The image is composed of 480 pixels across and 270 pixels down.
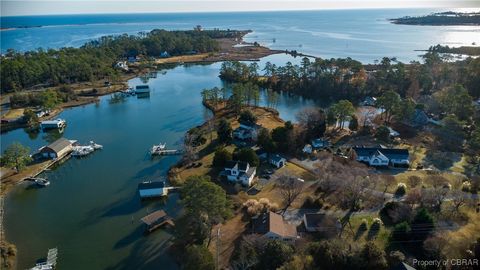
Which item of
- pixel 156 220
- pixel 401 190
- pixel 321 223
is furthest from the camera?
pixel 401 190

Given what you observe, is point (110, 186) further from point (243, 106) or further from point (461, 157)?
point (461, 157)

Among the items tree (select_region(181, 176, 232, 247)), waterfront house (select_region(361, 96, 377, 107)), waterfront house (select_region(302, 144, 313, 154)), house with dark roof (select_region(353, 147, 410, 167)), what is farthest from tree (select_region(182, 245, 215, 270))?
waterfront house (select_region(361, 96, 377, 107))

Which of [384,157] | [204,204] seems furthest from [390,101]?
[204,204]

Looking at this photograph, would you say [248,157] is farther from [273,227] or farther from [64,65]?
[64,65]

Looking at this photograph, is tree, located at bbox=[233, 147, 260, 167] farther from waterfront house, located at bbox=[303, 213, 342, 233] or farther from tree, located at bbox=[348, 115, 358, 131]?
tree, located at bbox=[348, 115, 358, 131]

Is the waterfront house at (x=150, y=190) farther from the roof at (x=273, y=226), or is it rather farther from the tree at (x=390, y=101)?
the tree at (x=390, y=101)

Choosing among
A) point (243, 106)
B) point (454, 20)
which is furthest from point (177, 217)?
point (454, 20)
